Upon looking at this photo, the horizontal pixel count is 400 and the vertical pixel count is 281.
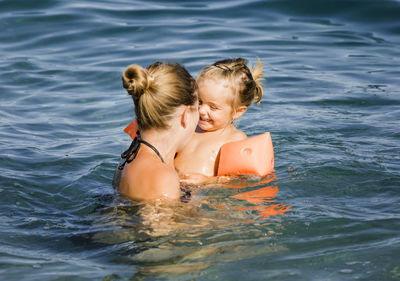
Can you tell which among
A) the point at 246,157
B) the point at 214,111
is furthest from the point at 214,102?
the point at 246,157

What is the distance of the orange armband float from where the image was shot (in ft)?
17.7

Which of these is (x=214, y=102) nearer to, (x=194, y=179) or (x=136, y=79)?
(x=194, y=179)

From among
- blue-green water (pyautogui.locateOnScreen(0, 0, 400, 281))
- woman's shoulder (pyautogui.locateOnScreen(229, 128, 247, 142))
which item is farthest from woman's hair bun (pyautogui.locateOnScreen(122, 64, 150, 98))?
woman's shoulder (pyautogui.locateOnScreen(229, 128, 247, 142))

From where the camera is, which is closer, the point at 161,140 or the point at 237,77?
the point at 161,140

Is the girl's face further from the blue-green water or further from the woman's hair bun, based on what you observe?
the woman's hair bun

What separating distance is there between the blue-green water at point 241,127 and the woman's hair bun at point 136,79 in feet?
2.82

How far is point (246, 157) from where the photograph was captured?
17.7 ft

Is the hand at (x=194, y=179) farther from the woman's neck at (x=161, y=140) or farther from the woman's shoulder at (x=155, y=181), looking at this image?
the woman's shoulder at (x=155, y=181)

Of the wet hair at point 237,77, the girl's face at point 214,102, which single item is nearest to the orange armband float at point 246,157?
the girl's face at point 214,102

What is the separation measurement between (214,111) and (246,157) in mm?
527

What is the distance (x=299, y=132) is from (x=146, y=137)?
2.95 metres

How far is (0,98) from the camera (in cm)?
845

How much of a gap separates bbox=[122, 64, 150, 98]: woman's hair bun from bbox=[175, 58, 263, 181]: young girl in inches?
56.7

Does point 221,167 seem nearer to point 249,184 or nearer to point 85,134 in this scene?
point 249,184
